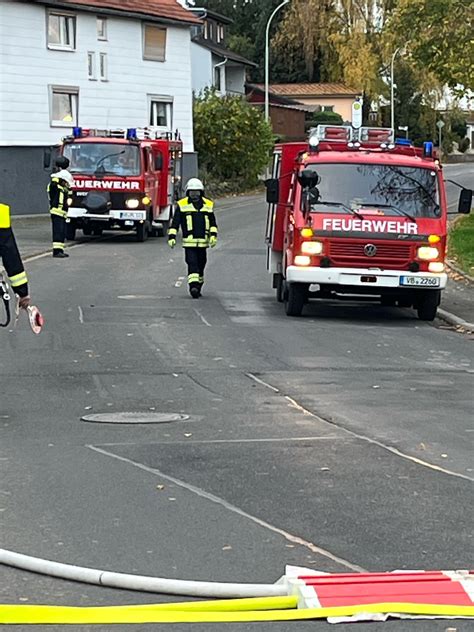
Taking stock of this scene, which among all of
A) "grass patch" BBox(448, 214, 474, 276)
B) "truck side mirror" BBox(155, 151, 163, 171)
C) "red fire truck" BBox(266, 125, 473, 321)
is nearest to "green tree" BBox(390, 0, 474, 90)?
"grass patch" BBox(448, 214, 474, 276)

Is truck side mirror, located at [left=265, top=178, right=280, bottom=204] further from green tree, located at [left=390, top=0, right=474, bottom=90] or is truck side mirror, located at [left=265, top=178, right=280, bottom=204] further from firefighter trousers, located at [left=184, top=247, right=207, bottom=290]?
green tree, located at [left=390, top=0, right=474, bottom=90]

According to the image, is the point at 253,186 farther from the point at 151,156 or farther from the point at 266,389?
the point at 266,389

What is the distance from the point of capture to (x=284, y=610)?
5137mm

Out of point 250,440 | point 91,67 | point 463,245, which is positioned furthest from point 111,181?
point 250,440

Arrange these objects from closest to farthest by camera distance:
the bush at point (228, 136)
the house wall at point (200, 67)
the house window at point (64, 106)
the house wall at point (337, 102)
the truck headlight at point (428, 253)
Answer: the truck headlight at point (428, 253) < the house window at point (64, 106) < the bush at point (228, 136) < the house wall at point (200, 67) < the house wall at point (337, 102)

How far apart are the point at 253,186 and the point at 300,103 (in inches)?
1350

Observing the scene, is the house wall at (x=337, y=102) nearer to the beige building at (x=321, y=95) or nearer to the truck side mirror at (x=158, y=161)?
the beige building at (x=321, y=95)

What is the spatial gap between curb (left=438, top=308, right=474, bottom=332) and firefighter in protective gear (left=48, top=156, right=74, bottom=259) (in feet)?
33.2

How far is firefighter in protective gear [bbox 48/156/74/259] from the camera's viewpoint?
25.8 metres

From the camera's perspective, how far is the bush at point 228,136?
5391 cm

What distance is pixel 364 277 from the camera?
647 inches

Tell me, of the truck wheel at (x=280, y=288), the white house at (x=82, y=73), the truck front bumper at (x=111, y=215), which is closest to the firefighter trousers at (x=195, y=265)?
the truck wheel at (x=280, y=288)

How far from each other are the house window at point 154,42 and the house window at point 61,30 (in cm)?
394

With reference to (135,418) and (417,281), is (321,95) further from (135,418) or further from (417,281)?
(135,418)
